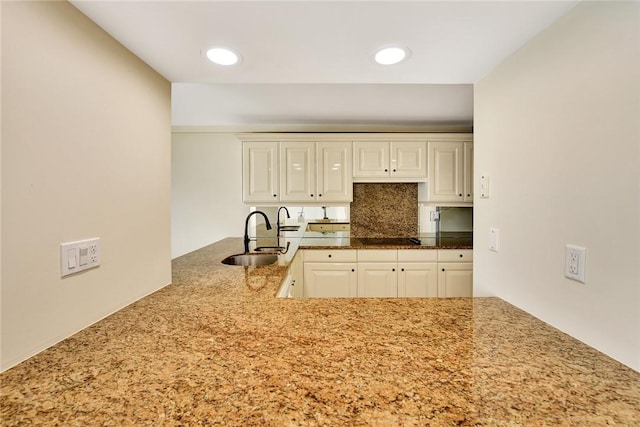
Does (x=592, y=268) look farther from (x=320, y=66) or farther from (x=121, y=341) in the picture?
(x=121, y=341)

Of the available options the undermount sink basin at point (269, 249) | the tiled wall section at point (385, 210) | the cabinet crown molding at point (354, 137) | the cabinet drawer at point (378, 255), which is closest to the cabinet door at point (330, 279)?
the cabinet drawer at point (378, 255)

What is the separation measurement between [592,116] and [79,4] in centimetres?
159

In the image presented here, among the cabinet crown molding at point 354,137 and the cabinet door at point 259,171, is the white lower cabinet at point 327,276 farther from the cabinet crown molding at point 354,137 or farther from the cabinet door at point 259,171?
the cabinet crown molding at point 354,137

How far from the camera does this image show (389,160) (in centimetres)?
311

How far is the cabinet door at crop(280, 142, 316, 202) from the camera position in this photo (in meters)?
3.09

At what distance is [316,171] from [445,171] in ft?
4.72

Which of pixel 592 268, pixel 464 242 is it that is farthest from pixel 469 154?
pixel 592 268

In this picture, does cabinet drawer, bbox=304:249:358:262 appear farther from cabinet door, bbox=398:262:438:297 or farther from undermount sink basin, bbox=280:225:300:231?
undermount sink basin, bbox=280:225:300:231

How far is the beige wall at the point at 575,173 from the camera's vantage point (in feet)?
2.38

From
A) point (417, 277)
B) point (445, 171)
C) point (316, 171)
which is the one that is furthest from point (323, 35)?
point (445, 171)

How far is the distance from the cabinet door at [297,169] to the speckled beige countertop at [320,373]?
2.11m

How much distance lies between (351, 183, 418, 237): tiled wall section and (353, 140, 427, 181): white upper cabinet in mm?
327

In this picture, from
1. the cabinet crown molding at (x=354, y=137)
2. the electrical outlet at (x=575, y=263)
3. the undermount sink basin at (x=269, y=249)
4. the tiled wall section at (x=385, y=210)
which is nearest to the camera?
the electrical outlet at (x=575, y=263)

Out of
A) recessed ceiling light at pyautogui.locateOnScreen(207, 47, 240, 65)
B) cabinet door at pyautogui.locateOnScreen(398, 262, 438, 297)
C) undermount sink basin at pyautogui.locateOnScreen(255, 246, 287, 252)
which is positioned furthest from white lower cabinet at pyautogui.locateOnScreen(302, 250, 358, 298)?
recessed ceiling light at pyautogui.locateOnScreen(207, 47, 240, 65)
